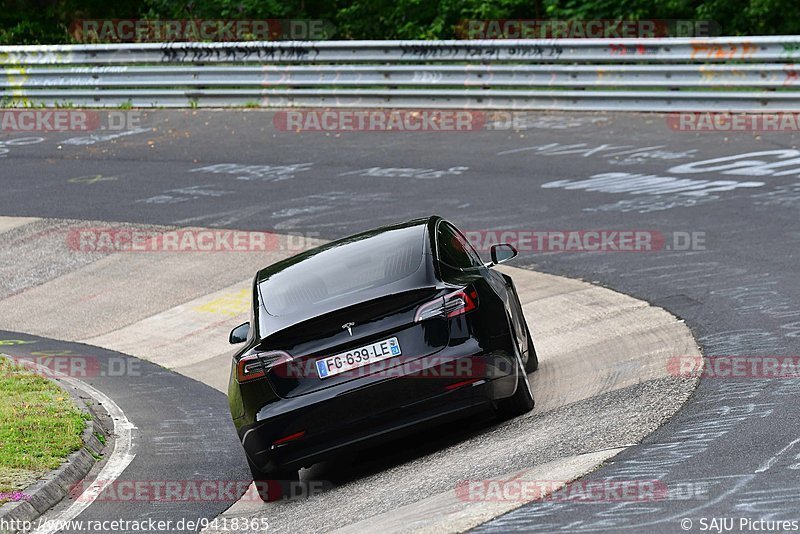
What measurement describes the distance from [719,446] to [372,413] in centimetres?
201

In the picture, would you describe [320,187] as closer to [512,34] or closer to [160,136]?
[160,136]

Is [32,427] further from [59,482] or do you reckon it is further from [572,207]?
[572,207]

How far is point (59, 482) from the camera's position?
8.05 m

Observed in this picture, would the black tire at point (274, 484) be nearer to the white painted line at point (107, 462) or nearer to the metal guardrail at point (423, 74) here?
the white painted line at point (107, 462)

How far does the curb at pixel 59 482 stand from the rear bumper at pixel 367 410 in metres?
1.39

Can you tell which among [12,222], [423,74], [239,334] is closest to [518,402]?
[239,334]

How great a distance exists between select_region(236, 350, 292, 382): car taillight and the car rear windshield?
32 cm

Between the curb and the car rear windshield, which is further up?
the car rear windshield

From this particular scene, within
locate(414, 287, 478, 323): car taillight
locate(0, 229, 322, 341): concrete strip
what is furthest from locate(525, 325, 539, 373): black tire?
locate(0, 229, 322, 341): concrete strip

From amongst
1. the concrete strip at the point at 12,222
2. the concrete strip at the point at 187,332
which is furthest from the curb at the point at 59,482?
the concrete strip at the point at 12,222

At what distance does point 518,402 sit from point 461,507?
5.66 feet

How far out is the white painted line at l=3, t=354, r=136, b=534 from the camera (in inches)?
298

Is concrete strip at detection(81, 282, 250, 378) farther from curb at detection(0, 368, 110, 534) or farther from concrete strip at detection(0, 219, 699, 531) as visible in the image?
curb at detection(0, 368, 110, 534)

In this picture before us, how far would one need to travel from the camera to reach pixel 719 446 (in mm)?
6660
